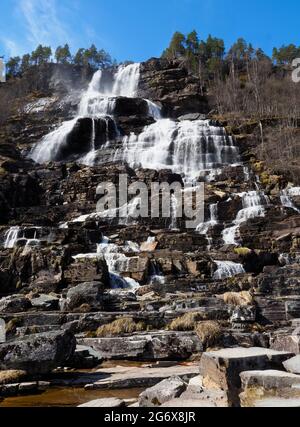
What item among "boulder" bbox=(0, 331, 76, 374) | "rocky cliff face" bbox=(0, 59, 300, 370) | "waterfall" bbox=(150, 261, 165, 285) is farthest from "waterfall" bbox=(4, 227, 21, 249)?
"boulder" bbox=(0, 331, 76, 374)

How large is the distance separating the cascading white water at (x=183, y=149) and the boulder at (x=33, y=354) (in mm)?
36963

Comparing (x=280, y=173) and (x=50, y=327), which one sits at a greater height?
(x=280, y=173)

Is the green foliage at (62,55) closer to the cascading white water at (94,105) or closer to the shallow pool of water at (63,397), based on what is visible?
the cascading white water at (94,105)

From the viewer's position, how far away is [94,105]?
6456 centimetres

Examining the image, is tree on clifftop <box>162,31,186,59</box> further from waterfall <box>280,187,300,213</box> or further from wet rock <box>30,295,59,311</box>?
wet rock <box>30,295,59,311</box>

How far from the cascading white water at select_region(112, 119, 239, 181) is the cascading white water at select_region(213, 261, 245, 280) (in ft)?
66.0

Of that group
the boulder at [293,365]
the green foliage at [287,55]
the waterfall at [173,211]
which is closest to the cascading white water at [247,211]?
the waterfall at [173,211]

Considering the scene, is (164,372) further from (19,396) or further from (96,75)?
(96,75)

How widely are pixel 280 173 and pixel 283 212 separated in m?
12.7

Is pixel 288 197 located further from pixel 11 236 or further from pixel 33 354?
pixel 33 354

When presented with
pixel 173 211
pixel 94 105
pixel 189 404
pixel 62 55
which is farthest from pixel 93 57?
pixel 189 404

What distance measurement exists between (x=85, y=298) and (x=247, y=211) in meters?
21.1
